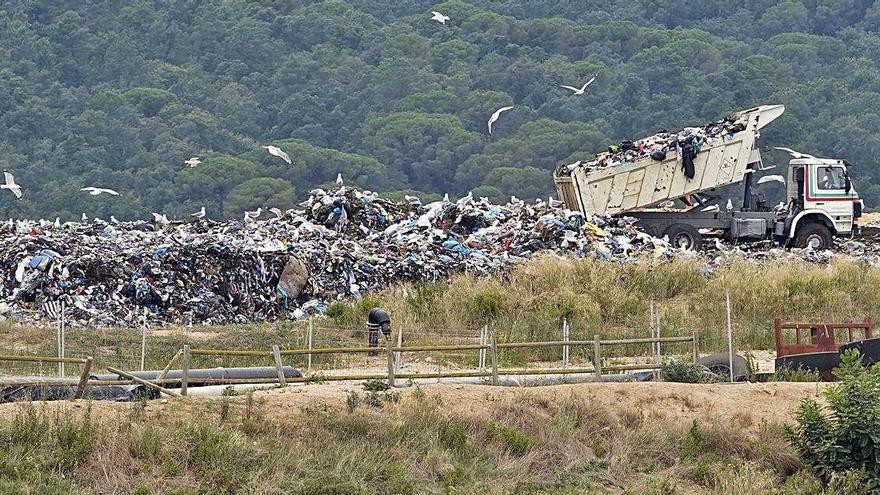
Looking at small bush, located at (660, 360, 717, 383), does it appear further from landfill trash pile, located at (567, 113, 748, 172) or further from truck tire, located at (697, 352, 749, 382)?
landfill trash pile, located at (567, 113, 748, 172)

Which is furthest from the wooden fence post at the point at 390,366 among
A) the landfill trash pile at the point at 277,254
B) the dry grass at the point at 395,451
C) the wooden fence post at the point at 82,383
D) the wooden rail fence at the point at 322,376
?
the landfill trash pile at the point at 277,254

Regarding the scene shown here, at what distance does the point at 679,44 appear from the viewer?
3130 inches

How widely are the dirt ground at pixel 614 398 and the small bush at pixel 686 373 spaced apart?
355 millimetres

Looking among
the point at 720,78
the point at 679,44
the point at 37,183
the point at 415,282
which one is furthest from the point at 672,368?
the point at 679,44

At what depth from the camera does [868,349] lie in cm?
1944

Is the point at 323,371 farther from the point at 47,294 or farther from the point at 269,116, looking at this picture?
the point at 269,116

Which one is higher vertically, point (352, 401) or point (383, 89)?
point (383, 89)

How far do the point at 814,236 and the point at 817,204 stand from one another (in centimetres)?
59

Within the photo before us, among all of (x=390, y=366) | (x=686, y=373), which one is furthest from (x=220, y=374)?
(x=686, y=373)

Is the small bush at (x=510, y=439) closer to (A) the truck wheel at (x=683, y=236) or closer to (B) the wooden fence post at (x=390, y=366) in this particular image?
(B) the wooden fence post at (x=390, y=366)

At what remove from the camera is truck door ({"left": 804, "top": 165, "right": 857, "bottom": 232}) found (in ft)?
105

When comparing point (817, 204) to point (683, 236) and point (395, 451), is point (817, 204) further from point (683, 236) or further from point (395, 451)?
point (395, 451)

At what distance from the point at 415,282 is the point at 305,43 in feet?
189

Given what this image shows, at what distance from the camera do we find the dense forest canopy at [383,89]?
65.1 metres
